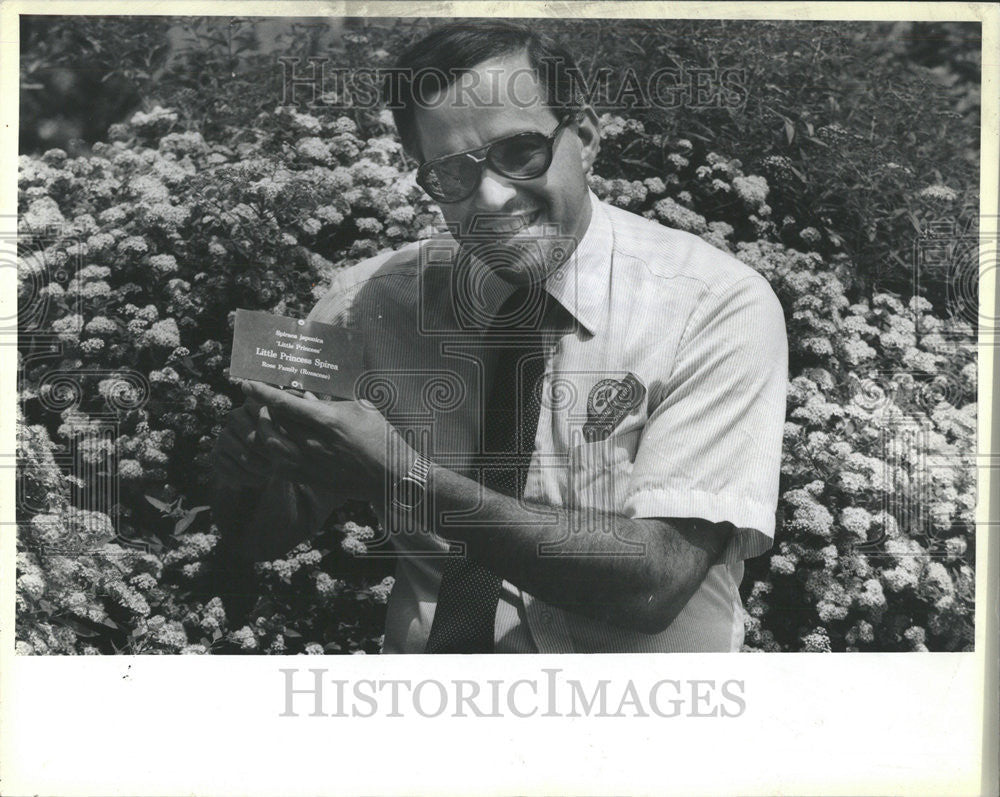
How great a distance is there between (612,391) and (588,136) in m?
0.79

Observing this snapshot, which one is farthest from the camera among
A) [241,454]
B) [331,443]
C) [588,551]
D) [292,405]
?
[241,454]

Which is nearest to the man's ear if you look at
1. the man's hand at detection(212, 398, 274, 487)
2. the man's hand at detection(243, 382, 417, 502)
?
the man's hand at detection(243, 382, 417, 502)

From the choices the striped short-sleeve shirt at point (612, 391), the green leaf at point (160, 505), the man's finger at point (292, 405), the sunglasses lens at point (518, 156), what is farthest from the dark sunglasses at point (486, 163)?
the green leaf at point (160, 505)

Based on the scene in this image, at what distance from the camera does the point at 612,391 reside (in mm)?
3543

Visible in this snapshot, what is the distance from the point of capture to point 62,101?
12.1 feet

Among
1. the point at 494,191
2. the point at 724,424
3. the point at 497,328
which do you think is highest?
the point at 494,191

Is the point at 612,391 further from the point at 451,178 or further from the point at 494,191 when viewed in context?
the point at 451,178

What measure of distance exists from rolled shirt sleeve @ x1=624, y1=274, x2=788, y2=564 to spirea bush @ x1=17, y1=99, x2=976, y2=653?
0.33 ft

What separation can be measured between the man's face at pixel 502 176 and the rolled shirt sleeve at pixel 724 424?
507 mm

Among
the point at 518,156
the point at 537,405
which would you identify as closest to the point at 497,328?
the point at 537,405

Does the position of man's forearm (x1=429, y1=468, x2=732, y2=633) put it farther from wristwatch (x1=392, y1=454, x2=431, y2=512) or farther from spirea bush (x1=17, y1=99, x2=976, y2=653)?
spirea bush (x1=17, y1=99, x2=976, y2=653)

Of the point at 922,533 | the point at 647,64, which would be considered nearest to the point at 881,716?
the point at 922,533

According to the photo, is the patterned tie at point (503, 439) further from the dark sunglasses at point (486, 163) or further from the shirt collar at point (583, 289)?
the dark sunglasses at point (486, 163)

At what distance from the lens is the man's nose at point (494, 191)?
3553mm
